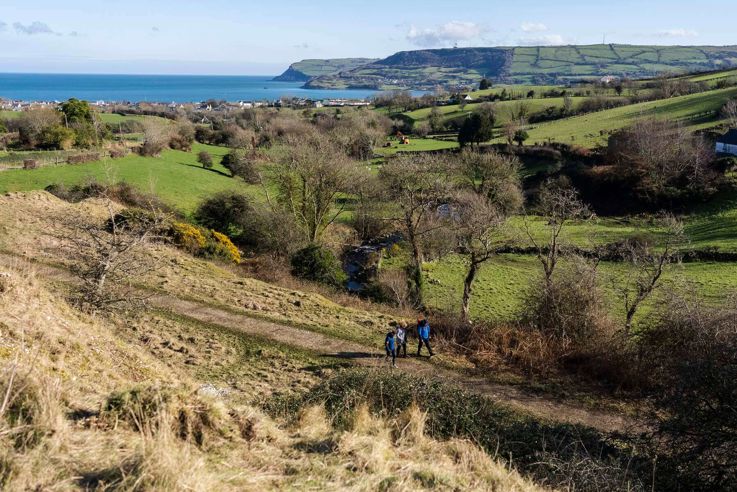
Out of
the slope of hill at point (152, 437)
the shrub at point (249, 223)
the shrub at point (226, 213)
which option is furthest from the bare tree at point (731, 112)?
the slope of hill at point (152, 437)

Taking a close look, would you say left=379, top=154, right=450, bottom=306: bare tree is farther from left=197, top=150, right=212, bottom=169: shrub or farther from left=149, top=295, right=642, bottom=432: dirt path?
left=197, top=150, right=212, bottom=169: shrub

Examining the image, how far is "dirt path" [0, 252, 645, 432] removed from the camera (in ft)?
43.9

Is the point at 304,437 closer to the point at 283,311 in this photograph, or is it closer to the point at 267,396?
the point at 267,396

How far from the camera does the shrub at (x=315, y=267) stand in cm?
2855

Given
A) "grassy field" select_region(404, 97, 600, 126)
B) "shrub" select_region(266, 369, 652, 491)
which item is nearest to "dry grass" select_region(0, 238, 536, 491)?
"shrub" select_region(266, 369, 652, 491)

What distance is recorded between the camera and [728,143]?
60.6 meters

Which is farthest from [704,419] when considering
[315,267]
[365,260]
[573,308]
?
[365,260]

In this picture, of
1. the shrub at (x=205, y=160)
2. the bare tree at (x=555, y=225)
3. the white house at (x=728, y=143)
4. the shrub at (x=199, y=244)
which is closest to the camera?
the bare tree at (x=555, y=225)

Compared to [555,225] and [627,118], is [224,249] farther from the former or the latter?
[627,118]

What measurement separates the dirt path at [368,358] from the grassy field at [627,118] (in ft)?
214

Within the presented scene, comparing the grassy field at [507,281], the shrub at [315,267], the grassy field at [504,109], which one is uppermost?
the grassy field at [504,109]

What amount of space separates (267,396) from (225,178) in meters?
50.9

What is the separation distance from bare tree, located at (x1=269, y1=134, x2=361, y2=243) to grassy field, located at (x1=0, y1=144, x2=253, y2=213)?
1167 cm

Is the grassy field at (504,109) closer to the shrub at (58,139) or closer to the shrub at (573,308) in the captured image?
the shrub at (58,139)
